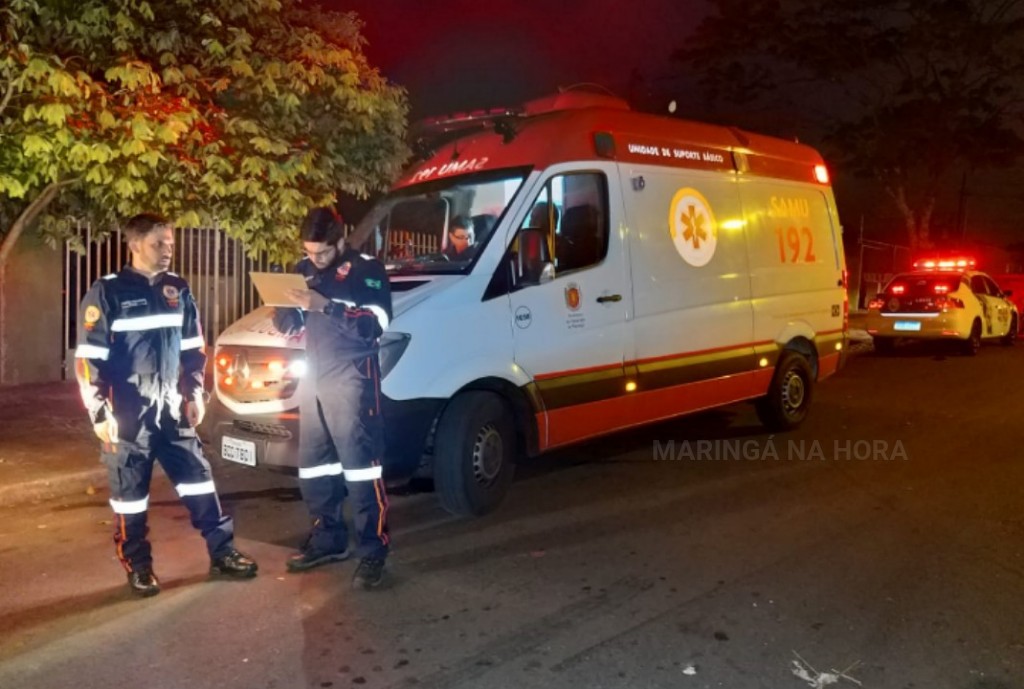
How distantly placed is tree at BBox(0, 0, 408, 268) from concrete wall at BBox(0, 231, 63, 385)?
1.03m

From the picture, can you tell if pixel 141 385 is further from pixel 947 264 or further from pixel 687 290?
pixel 947 264

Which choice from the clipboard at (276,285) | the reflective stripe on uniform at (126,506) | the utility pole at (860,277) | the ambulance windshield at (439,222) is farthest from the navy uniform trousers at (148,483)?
the utility pole at (860,277)

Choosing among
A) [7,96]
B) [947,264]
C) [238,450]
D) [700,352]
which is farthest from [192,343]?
[947,264]

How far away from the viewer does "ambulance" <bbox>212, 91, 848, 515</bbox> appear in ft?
18.0

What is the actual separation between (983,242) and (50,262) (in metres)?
47.4

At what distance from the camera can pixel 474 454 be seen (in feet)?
19.1

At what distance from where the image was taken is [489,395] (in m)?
5.86

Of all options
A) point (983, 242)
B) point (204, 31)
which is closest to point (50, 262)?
point (204, 31)

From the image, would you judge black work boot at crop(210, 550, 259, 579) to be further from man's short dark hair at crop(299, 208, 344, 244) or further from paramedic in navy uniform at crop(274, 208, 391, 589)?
man's short dark hair at crop(299, 208, 344, 244)

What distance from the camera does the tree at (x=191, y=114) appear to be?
6.67 meters

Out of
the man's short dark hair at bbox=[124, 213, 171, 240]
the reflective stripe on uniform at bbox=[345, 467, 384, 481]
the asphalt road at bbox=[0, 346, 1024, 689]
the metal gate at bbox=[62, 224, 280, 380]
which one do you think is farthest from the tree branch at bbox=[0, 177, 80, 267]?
the reflective stripe on uniform at bbox=[345, 467, 384, 481]

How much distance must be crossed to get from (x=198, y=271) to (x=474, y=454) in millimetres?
7009

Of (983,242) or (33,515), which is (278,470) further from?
(983,242)

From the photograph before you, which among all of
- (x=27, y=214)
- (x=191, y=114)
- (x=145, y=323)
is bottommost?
(x=145, y=323)
